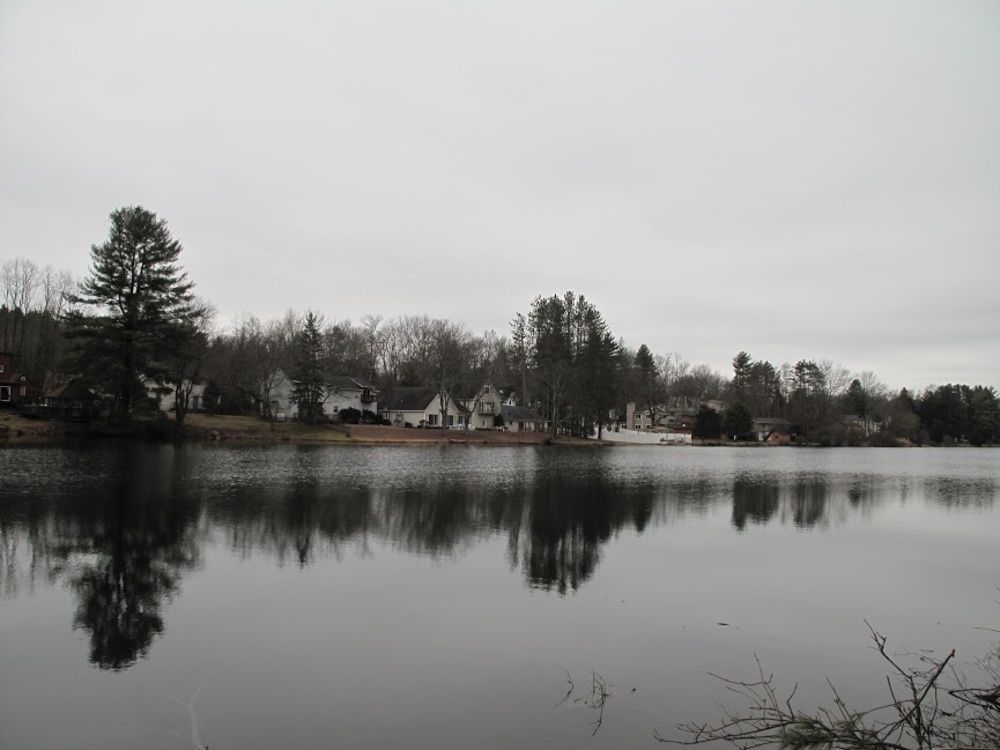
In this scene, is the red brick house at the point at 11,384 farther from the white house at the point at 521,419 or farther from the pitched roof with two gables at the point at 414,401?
the white house at the point at 521,419

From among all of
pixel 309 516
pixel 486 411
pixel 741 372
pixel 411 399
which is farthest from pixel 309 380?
pixel 741 372

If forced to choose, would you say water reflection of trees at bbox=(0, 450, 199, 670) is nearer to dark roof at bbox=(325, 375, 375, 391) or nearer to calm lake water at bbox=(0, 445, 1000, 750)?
calm lake water at bbox=(0, 445, 1000, 750)

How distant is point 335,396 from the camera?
247 feet

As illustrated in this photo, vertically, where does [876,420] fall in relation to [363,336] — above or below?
below

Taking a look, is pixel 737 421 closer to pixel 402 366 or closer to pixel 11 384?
pixel 402 366

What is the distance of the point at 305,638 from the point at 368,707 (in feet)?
7.45

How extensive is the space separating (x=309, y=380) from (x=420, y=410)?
64.0 ft

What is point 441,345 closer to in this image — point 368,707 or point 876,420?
point 368,707

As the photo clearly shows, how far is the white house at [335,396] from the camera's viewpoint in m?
68.1

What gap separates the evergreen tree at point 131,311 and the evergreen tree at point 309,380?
13238 millimetres

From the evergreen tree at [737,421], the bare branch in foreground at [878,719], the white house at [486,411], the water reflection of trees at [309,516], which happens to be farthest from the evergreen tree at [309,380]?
the evergreen tree at [737,421]

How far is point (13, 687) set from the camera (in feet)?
23.6

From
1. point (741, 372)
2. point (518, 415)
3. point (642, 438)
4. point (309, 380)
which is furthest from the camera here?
point (741, 372)

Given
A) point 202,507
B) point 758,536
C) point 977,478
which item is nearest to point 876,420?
point 977,478
